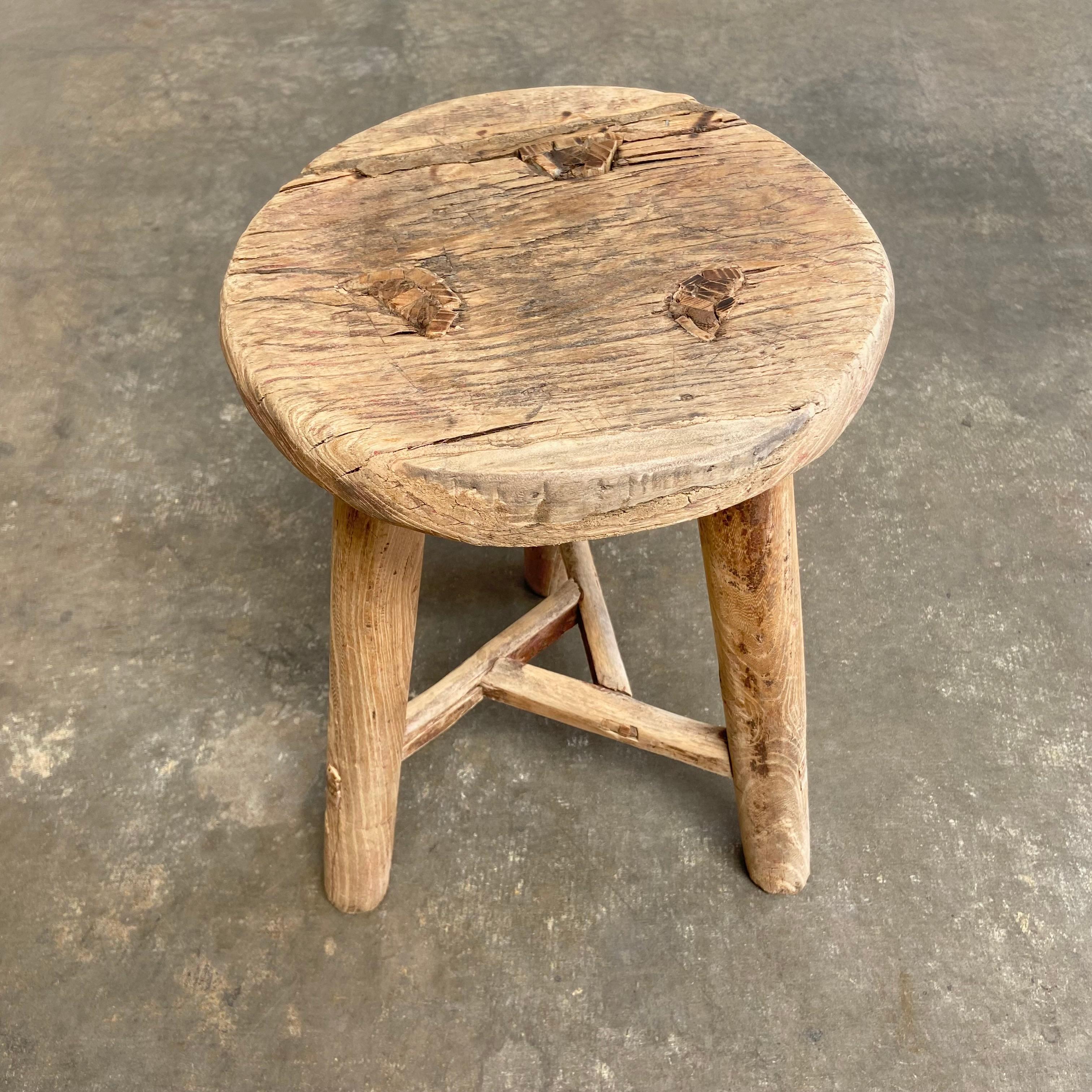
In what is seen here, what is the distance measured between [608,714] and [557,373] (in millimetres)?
674

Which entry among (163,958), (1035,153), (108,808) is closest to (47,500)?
(108,808)

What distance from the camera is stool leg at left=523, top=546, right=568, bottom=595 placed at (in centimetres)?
195

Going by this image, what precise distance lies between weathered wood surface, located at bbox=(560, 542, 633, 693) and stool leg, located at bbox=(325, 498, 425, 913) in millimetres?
369

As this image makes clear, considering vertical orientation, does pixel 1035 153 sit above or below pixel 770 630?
below

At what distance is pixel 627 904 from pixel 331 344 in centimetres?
95

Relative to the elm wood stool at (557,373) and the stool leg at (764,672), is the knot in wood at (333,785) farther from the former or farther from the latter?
the stool leg at (764,672)

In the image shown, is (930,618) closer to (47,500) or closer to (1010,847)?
(1010,847)

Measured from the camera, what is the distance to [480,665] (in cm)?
167

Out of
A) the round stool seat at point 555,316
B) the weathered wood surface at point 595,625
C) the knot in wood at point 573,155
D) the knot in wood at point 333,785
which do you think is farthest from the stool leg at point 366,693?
the knot in wood at point 573,155

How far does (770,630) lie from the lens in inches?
54.0

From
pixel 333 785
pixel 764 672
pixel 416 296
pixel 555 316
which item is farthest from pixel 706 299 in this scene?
pixel 333 785

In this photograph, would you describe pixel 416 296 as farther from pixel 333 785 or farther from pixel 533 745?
pixel 533 745

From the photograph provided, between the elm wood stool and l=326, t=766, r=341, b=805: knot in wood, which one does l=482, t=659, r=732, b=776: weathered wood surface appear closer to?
the elm wood stool

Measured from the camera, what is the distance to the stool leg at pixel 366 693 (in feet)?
4.23
